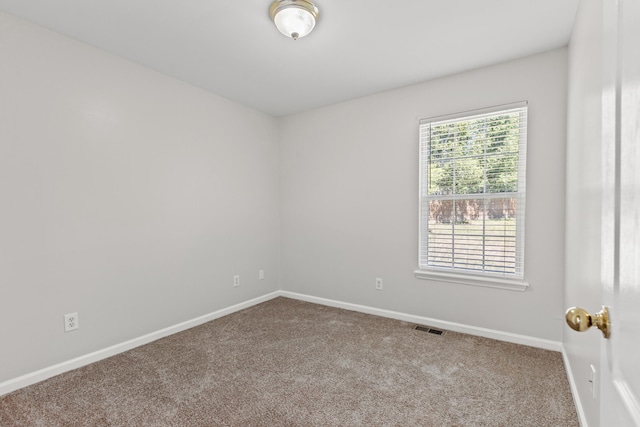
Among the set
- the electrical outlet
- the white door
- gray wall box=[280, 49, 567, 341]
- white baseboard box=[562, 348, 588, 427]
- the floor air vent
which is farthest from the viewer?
the floor air vent

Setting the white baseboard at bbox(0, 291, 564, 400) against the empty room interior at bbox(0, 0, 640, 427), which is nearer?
the empty room interior at bbox(0, 0, 640, 427)

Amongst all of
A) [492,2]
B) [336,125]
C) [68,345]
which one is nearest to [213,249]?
[68,345]

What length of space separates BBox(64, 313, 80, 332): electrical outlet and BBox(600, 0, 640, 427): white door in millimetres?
3006

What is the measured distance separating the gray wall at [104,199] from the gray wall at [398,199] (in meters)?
0.81

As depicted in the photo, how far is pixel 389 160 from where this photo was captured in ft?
11.3

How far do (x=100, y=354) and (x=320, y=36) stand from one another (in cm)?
297

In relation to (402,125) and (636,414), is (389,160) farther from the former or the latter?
(636,414)

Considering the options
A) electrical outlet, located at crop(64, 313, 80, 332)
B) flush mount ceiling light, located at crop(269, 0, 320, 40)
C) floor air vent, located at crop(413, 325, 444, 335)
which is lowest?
floor air vent, located at crop(413, 325, 444, 335)

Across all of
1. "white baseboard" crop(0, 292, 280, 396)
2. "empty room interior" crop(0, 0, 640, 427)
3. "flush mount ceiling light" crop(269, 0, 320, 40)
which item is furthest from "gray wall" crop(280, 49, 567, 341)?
"flush mount ceiling light" crop(269, 0, 320, 40)

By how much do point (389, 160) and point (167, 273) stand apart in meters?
2.48

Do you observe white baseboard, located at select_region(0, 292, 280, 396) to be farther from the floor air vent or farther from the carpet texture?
the floor air vent

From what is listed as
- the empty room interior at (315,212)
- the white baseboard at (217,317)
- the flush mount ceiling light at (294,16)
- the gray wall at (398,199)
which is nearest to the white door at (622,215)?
the empty room interior at (315,212)

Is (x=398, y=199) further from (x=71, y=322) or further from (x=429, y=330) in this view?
(x=71, y=322)

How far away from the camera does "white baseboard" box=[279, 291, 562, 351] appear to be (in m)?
2.68
